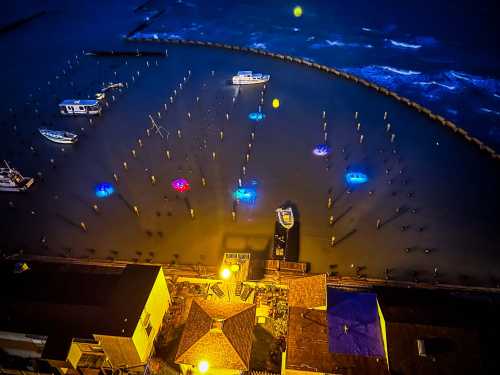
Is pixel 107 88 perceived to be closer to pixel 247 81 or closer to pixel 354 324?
pixel 247 81

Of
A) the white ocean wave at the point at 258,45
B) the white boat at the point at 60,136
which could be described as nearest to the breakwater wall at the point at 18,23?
the white boat at the point at 60,136

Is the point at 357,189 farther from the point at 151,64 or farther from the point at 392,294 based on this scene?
the point at 151,64

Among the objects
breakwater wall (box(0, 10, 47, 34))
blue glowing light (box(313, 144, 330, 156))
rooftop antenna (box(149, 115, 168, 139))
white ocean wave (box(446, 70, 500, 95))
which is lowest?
blue glowing light (box(313, 144, 330, 156))

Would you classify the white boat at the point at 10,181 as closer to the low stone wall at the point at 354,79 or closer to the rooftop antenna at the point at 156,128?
the rooftop antenna at the point at 156,128

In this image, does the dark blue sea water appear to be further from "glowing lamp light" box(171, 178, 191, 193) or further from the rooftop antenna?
"glowing lamp light" box(171, 178, 191, 193)

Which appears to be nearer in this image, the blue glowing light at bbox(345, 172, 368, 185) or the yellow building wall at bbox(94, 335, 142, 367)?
the yellow building wall at bbox(94, 335, 142, 367)

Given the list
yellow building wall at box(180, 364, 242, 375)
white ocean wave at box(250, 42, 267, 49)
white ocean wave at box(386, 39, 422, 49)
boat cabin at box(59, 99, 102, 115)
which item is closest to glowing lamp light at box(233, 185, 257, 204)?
yellow building wall at box(180, 364, 242, 375)

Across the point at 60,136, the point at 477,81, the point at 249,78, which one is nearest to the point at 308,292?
the point at 60,136
